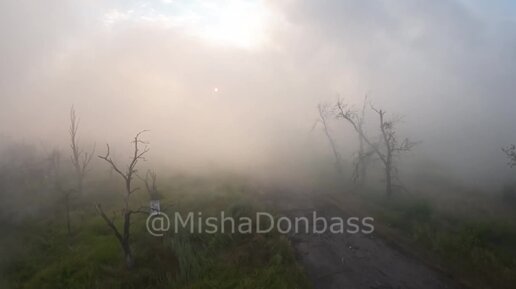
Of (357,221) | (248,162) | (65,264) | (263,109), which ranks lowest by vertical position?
(65,264)

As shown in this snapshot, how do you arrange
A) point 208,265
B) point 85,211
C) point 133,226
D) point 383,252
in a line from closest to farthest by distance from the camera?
point 208,265 → point 383,252 → point 133,226 → point 85,211

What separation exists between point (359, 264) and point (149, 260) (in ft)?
28.1

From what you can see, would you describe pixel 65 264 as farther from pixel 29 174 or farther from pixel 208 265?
pixel 29 174

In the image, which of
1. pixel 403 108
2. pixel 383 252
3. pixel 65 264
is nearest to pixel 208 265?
pixel 65 264

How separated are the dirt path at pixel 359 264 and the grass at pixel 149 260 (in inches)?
37.1

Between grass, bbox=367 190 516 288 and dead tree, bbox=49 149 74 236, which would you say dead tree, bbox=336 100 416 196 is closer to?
grass, bbox=367 190 516 288

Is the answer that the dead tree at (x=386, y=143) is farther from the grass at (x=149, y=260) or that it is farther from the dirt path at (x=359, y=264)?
the grass at (x=149, y=260)

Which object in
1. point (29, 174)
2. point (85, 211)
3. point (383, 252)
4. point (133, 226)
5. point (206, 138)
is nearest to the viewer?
point (383, 252)

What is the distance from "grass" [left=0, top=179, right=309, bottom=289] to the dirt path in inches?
37.1

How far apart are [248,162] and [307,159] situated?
6.02m

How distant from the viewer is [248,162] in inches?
1626

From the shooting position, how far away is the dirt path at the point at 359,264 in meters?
14.6

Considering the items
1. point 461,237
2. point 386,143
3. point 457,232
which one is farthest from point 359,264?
point 386,143

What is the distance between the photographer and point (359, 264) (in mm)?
16141
